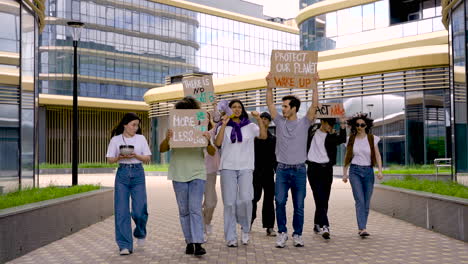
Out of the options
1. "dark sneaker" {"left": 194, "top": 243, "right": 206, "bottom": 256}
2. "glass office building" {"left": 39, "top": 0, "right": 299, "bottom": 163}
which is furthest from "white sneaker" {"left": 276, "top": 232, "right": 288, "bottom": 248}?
"glass office building" {"left": 39, "top": 0, "right": 299, "bottom": 163}

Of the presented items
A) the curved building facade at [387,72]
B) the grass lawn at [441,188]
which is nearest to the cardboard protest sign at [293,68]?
the grass lawn at [441,188]

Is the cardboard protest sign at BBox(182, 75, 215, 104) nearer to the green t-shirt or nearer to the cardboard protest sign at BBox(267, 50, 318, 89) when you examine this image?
the cardboard protest sign at BBox(267, 50, 318, 89)

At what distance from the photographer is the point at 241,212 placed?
8992mm

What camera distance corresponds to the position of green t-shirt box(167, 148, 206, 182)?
8312 millimetres

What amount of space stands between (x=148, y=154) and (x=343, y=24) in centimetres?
2853

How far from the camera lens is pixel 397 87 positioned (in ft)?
93.9

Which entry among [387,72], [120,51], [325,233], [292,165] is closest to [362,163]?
[325,233]

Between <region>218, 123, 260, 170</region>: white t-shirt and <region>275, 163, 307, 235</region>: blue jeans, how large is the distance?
475 mm

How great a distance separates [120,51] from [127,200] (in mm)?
52563

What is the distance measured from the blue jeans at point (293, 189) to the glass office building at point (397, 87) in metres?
19.5

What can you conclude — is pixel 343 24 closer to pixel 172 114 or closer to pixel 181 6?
pixel 172 114

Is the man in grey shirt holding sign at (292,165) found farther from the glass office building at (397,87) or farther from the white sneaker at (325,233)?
the glass office building at (397,87)

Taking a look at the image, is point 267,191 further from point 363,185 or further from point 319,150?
point 363,185

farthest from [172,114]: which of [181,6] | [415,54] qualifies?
[181,6]
